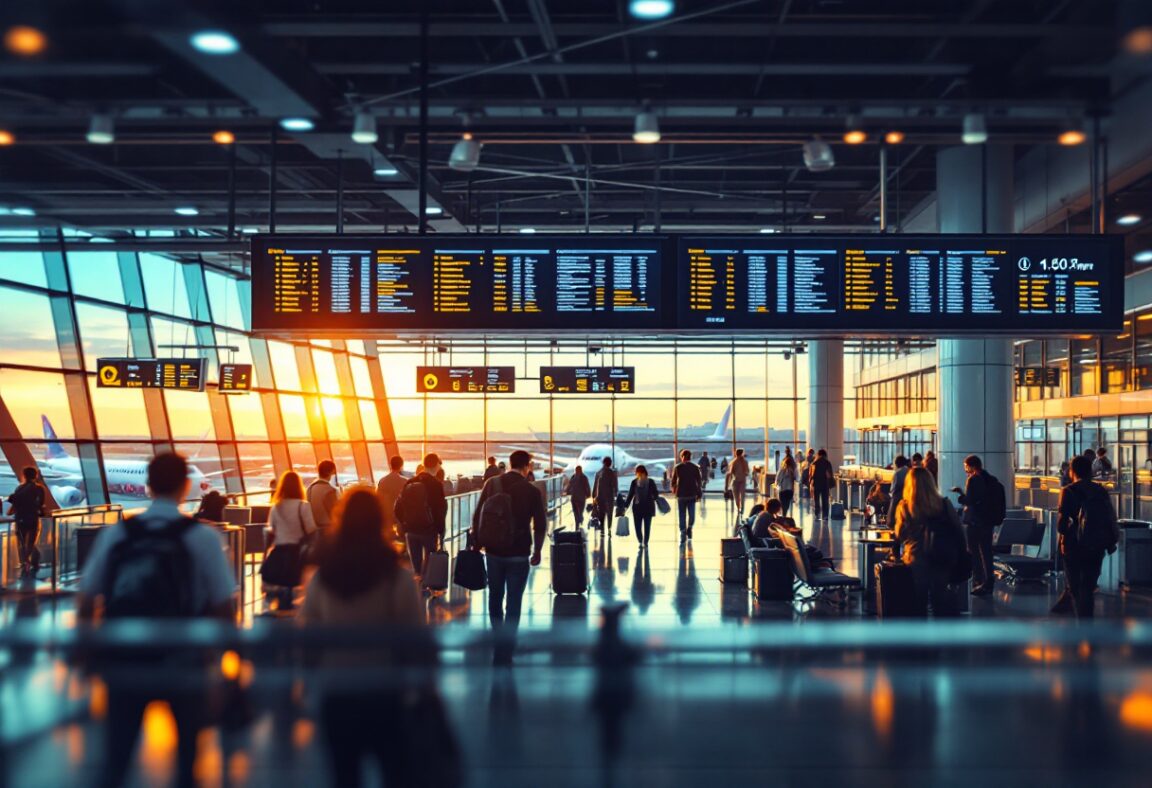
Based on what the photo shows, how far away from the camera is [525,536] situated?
862cm

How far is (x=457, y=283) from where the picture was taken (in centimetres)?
888

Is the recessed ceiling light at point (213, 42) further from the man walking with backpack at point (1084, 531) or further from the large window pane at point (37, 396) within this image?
the large window pane at point (37, 396)

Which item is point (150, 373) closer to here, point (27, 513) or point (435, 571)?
point (27, 513)

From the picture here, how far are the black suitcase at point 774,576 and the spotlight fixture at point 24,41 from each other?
9.11 meters

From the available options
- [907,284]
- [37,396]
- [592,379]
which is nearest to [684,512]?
[592,379]

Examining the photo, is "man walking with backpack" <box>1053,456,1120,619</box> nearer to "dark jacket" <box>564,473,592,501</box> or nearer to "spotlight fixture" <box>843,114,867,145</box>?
"spotlight fixture" <box>843,114,867,145</box>

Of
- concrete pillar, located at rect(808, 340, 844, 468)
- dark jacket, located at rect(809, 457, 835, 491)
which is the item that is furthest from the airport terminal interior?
concrete pillar, located at rect(808, 340, 844, 468)

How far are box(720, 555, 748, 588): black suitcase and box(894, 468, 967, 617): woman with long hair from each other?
14.1 ft

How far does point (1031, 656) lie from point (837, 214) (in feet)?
59.0

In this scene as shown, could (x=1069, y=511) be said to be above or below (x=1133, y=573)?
above

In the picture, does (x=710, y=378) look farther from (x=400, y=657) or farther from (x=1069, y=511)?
(x=400, y=657)

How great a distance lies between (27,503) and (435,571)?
7.61m

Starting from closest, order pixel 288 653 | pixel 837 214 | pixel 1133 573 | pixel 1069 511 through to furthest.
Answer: pixel 288 653 → pixel 1069 511 → pixel 1133 573 → pixel 837 214

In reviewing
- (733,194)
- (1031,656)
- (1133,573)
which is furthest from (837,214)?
(1031,656)
